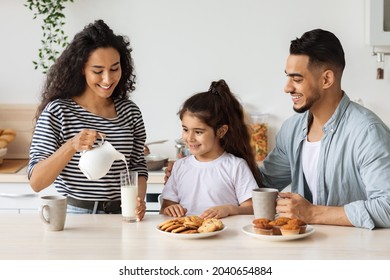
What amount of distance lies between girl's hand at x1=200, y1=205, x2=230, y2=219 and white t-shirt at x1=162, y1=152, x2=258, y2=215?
206 millimetres

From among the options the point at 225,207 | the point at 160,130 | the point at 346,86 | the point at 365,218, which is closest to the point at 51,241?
the point at 225,207

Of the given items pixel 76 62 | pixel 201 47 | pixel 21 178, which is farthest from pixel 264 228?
pixel 201 47

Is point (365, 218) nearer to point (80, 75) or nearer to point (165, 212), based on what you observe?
point (165, 212)

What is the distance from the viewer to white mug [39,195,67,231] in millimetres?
2086

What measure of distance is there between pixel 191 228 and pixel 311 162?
68 cm

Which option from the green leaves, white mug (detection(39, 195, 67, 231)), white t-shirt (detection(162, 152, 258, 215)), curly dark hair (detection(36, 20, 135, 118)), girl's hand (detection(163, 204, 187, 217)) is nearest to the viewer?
white mug (detection(39, 195, 67, 231))

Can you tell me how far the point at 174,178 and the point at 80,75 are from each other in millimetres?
522

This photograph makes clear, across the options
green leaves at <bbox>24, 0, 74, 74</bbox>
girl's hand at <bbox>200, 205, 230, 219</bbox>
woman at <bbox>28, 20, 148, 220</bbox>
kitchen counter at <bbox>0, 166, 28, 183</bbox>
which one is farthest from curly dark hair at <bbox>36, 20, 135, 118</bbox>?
green leaves at <bbox>24, 0, 74, 74</bbox>

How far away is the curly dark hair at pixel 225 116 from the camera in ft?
8.65

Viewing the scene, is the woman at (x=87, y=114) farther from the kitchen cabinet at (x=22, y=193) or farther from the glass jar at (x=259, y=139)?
the glass jar at (x=259, y=139)

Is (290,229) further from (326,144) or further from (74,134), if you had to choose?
(74,134)

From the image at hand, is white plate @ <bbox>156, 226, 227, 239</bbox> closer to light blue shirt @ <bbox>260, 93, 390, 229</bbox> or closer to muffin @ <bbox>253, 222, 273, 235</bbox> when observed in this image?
muffin @ <bbox>253, 222, 273, 235</bbox>

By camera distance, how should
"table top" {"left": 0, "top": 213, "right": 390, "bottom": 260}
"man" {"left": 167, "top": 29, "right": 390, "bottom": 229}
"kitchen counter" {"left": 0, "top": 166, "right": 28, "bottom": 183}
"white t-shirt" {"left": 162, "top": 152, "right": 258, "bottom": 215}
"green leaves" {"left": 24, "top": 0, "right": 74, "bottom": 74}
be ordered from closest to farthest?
"table top" {"left": 0, "top": 213, "right": 390, "bottom": 260}
"man" {"left": 167, "top": 29, "right": 390, "bottom": 229}
"white t-shirt" {"left": 162, "top": 152, "right": 258, "bottom": 215}
"kitchen counter" {"left": 0, "top": 166, "right": 28, "bottom": 183}
"green leaves" {"left": 24, "top": 0, "right": 74, "bottom": 74}

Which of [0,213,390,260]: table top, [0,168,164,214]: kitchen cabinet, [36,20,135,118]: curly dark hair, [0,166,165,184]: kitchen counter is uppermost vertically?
[36,20,135,118]: curly dark hair
